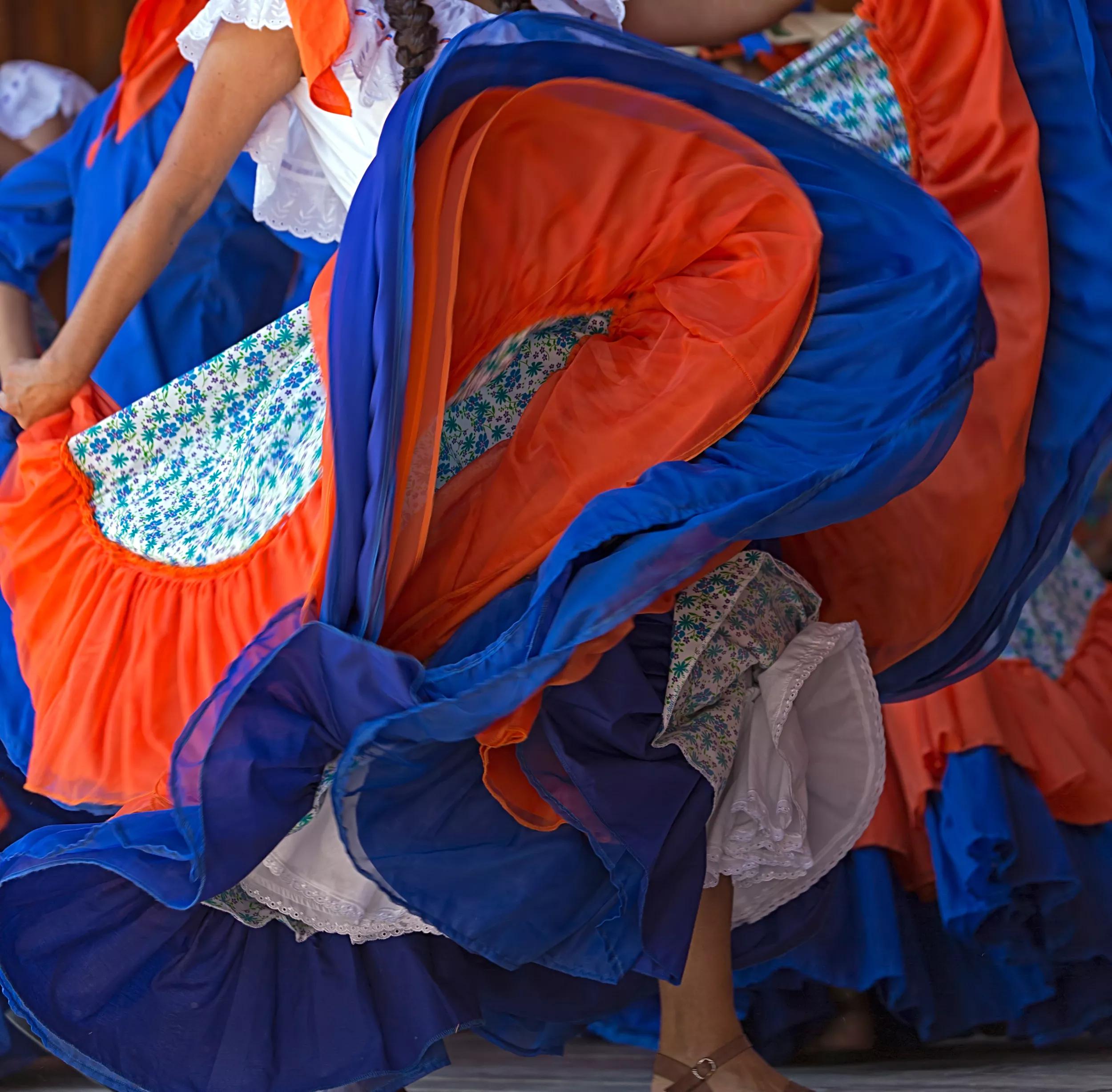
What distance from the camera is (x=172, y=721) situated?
0.97 m

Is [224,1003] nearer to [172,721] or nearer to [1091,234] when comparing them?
[172,721]

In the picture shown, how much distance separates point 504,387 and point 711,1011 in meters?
0.53

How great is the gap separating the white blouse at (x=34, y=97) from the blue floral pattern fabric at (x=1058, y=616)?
1.37m

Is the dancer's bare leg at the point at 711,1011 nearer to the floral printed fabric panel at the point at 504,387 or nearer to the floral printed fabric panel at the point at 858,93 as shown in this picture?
the floral printed fabric panel at the point at 504,387

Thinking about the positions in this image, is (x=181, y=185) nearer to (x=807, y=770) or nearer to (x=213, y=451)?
(x=213, y=451)

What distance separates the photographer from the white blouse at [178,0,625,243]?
108 cm

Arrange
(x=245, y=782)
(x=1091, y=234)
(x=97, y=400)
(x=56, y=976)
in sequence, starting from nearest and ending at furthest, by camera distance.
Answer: (x=245, y=782) → (x=56, y=976) → (x=1091, y=234) → (x=97, y=400)

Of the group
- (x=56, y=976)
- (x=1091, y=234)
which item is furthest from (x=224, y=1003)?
(x=1091, y=234)

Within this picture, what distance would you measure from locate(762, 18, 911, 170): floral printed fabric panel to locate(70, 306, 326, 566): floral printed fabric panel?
49 cm

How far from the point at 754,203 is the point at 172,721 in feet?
1.91

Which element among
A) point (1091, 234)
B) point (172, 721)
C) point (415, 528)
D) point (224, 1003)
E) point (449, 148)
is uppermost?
point (449, 148)

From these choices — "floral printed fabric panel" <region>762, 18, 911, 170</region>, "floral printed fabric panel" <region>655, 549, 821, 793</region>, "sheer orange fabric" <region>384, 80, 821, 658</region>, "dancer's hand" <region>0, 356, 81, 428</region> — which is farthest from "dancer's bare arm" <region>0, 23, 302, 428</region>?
"floral printed fabric panel" <region>655, 549, 821, 793</region>

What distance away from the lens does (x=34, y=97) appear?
167 cm

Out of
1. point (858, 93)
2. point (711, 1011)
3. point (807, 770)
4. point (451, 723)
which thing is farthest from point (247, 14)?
point (711, 1011)
